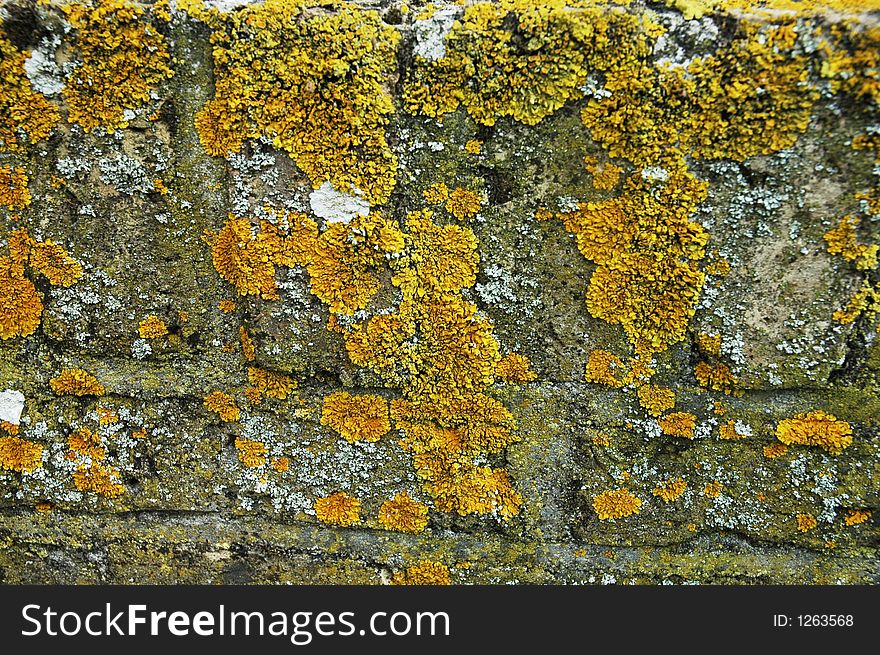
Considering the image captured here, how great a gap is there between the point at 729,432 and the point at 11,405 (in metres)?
1.39

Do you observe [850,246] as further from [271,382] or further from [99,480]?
[99,480]

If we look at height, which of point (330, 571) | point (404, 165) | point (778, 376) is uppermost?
point (404, 165)

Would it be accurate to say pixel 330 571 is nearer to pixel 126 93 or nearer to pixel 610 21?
pixel 126 93

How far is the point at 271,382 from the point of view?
1.21 metres

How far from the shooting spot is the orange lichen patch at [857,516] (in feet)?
3.72

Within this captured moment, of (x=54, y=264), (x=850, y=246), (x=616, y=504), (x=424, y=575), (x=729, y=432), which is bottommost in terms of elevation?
(x=424, y=575)

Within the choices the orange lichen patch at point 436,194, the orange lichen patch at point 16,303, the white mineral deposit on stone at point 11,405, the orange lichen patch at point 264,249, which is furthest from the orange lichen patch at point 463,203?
the white mineral deposit on stone at point 11,405

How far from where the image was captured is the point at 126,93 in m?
1.06

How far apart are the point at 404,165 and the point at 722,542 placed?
3.05 feet

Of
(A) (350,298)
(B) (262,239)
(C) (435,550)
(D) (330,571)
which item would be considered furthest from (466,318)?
(D) (330,571)

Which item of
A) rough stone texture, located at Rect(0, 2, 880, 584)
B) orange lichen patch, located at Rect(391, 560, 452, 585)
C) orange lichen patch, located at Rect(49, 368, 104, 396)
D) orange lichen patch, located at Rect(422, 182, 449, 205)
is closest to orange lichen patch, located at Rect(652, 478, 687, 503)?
rough stone texture, located at Rect(0, 2, 880, 584)

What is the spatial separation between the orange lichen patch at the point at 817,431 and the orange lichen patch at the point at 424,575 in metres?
0.69

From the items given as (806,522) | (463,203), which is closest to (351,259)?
(463,203)

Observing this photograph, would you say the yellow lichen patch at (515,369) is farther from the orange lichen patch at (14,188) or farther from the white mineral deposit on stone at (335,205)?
the orange lichen patch at (14,188)
